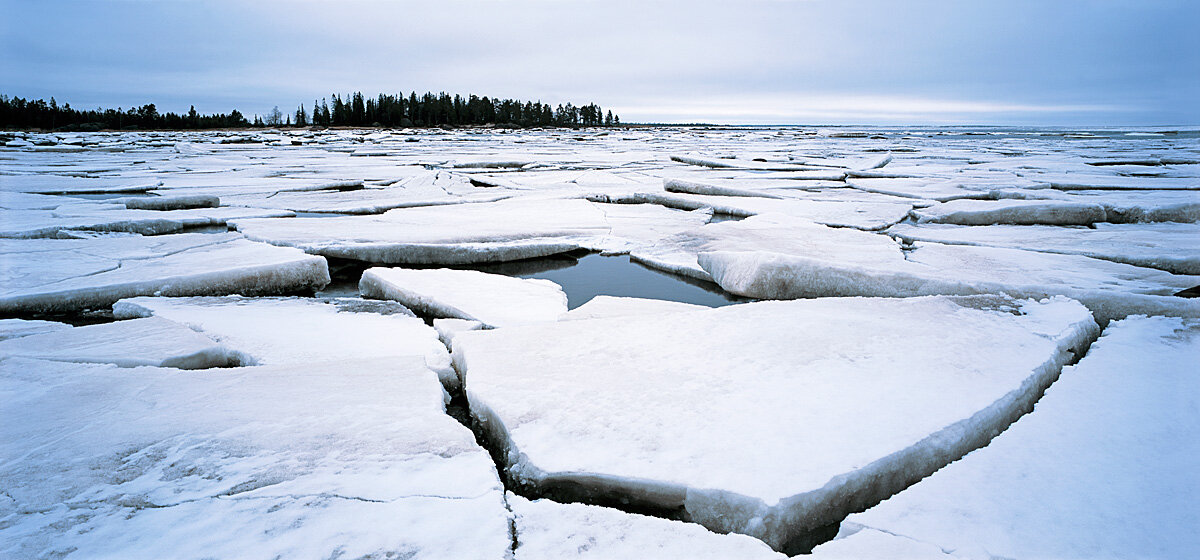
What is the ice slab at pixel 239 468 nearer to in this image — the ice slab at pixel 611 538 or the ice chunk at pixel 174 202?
the ice slab at pixel 611 538

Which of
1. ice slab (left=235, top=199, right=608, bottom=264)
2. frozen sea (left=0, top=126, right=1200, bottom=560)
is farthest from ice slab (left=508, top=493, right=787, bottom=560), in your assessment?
ice slab (left=235, top=199, right=608, bottom=264)

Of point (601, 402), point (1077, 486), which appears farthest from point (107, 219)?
point (1077, 486)

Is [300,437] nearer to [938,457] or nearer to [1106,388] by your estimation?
[938,457]

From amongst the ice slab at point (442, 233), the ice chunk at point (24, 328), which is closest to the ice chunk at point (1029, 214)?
the ice slab at point (442, 233)

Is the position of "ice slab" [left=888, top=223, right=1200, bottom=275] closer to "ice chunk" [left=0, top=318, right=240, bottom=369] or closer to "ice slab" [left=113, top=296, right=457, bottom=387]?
"ice slab" [left=113, top=296, right=457, bottom=387]

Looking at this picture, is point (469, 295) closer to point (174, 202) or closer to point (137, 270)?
point (137, 270)

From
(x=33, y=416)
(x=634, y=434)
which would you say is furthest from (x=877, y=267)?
(x=33, y=416)
